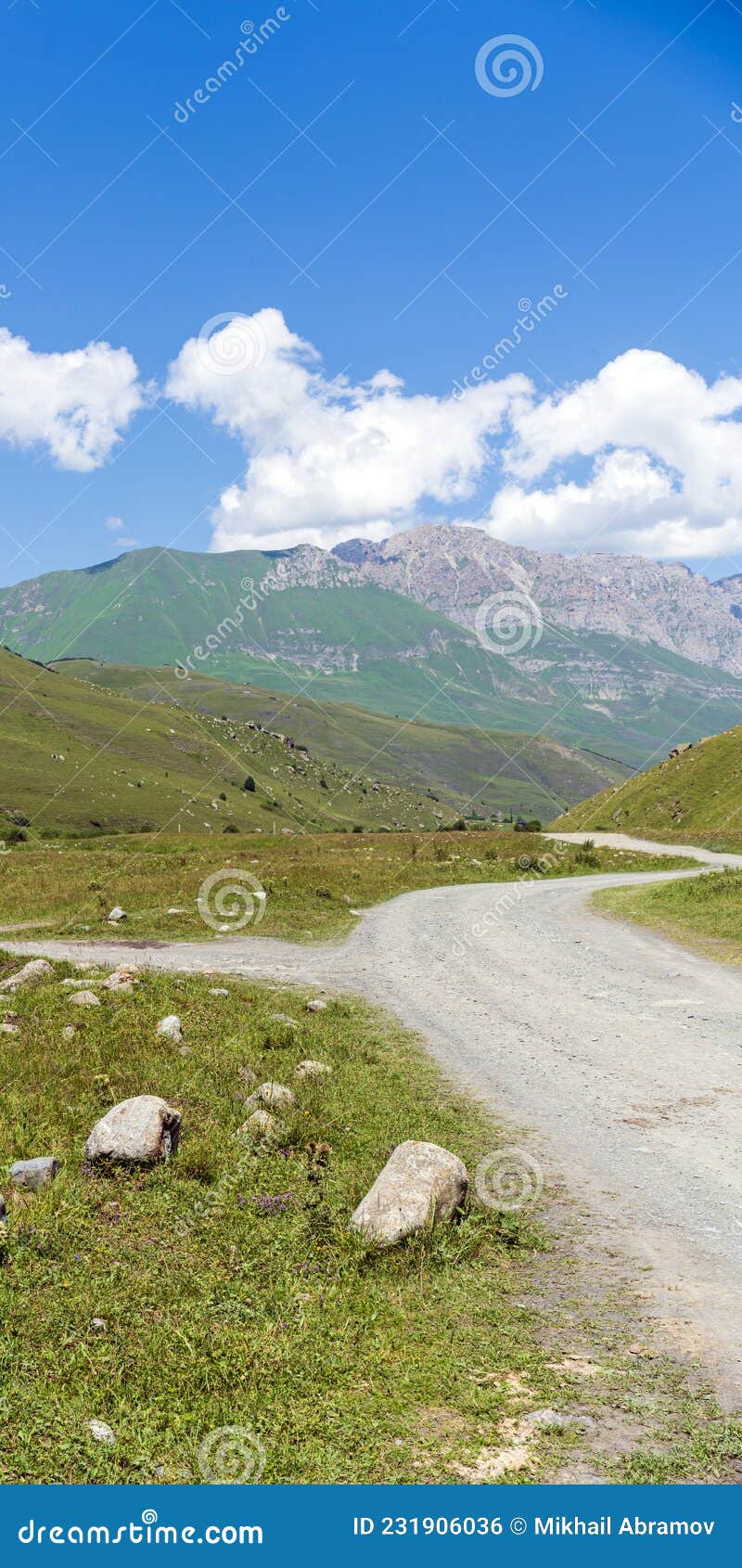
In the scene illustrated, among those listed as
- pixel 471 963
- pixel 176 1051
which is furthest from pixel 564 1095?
pixel 471 963

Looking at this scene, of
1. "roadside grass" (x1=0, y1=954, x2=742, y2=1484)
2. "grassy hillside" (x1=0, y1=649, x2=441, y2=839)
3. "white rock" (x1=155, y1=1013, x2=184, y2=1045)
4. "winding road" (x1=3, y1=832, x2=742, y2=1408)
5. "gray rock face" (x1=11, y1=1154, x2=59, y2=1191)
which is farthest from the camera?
"grassy hillside" (x1=0, y1=649, x2=441, y2=839)

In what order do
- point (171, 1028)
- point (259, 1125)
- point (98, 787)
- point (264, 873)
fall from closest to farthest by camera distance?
point (259, 1125), point (171, 1028), point (264, 873), point (98, 787)

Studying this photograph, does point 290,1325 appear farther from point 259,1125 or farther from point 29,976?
point 29,976

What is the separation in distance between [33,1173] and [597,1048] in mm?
9124

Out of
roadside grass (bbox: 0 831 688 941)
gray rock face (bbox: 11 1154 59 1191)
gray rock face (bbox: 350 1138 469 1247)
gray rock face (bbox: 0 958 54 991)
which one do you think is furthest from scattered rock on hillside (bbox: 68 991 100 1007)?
roadside grass (bbox: 0 831 688 941)

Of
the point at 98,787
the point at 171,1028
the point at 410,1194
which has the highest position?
the point at 410,1194

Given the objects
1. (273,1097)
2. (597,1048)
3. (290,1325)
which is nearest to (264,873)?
(597,1048)

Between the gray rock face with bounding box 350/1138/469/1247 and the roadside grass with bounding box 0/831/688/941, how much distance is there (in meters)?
18.2

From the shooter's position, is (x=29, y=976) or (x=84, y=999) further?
(x=29, y=976)

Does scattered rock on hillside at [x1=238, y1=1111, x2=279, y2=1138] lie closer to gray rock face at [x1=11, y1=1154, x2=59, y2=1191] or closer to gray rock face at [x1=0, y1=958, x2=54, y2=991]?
gray rock face at [x1=11, y1=1154, x2=59, y2=1191]

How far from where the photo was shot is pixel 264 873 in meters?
38.6

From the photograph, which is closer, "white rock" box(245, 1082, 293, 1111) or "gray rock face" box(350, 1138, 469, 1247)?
"gray rock face" box(350, 1138, 469, 1247)

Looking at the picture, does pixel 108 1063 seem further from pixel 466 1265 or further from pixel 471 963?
pixel 471 963

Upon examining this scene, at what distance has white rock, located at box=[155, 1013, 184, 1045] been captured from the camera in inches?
519
